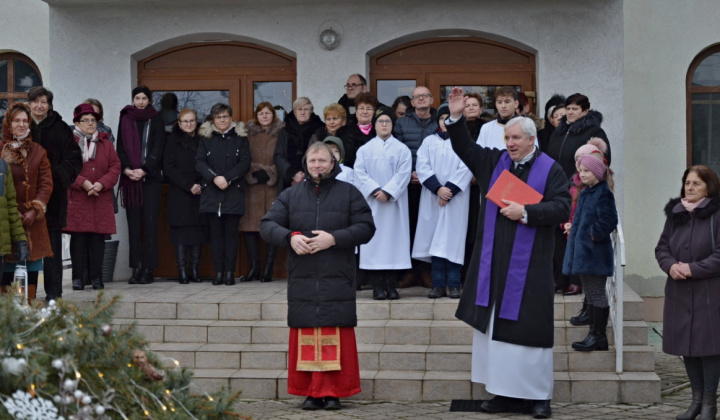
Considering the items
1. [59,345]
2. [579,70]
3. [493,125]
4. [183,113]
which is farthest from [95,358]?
[579,70]

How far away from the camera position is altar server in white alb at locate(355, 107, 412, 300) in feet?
31.9

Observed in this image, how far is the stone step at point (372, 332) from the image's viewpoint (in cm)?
848

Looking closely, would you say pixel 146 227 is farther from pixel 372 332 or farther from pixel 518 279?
pixel 518 279

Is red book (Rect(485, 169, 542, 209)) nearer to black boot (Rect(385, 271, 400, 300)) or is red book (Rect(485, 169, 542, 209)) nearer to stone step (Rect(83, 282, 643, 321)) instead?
stone step (Rect(83, 282, 643, 321))

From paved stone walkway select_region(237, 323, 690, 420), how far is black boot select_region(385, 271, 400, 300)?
70.9 inches

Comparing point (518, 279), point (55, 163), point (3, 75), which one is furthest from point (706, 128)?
point (3, 75)

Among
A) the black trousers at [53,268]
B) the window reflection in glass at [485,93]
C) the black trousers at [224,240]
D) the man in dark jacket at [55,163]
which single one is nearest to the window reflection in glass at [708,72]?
the window reflection in glass at [485,93]

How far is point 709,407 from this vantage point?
22.9 ft

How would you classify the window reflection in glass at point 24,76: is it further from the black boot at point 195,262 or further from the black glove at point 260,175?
the black glove at point 260,175

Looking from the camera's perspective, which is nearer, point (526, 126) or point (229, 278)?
point (526, 126)

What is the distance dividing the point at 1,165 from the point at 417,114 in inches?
157

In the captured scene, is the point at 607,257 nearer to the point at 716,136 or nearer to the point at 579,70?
the point at 579,70

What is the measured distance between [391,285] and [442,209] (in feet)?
2.92

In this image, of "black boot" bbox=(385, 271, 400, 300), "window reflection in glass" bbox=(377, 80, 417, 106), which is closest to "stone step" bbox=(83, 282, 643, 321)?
"black boot" bbox=(385, 271, 400, 300)
